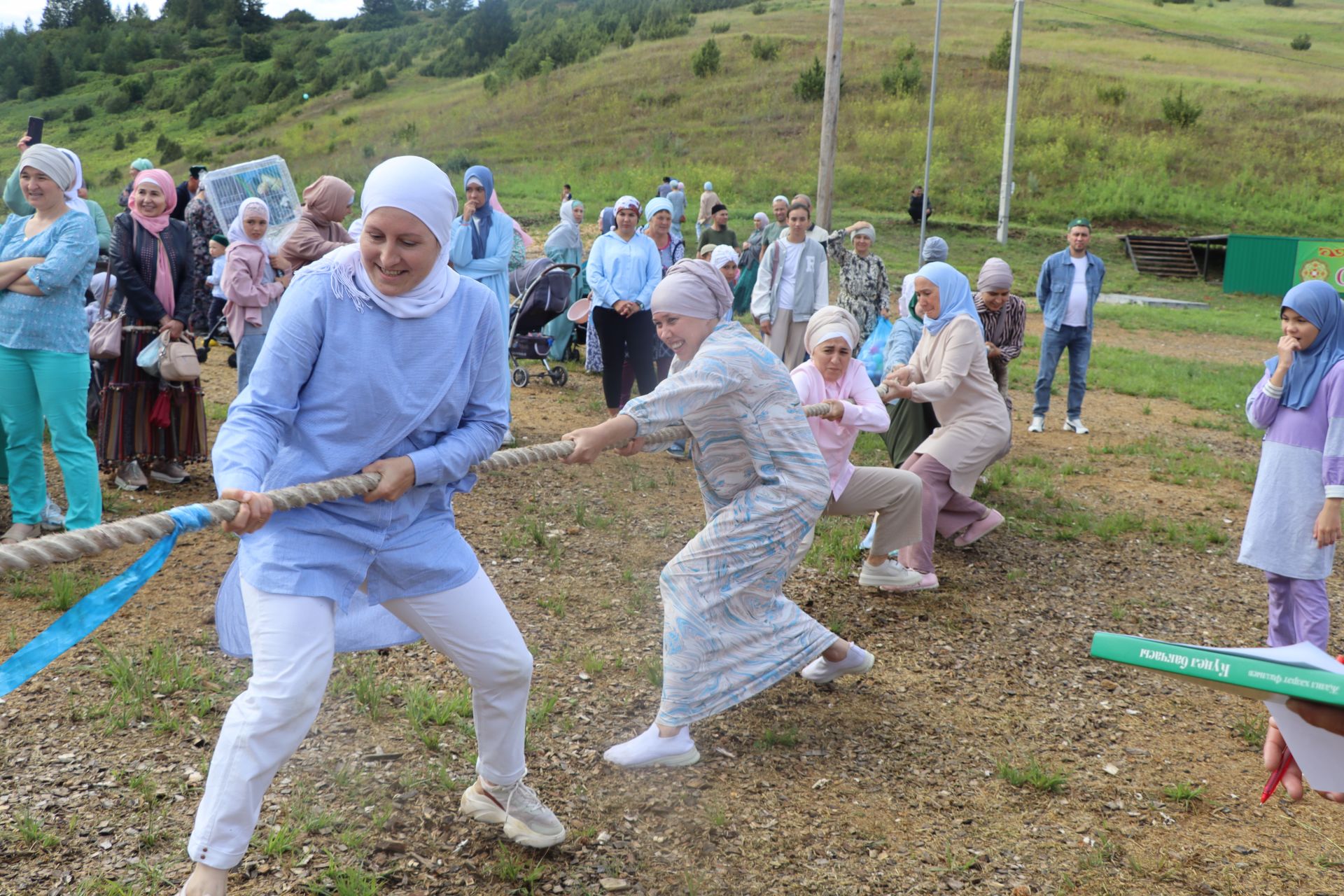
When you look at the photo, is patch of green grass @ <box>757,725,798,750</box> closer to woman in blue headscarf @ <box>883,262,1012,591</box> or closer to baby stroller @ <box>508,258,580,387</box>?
woman in blue headscarf @ <box>883,262,1012,591</box>

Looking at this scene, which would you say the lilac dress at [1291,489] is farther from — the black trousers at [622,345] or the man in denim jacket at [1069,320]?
the man in denim jacket at [1069,320]

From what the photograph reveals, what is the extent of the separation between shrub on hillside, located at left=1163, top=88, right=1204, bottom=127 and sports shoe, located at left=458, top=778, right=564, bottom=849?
5056cm

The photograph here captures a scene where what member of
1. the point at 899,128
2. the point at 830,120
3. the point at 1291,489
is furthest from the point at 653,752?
the point at 899,128

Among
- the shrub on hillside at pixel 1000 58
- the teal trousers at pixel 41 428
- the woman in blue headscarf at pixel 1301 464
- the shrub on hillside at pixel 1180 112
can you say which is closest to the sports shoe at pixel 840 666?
the woman in blue headscarf at pixel 1301 464

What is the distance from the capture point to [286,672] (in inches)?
102

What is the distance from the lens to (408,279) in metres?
2.80

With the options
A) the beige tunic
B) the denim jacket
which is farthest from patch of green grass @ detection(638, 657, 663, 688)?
the denim jacket

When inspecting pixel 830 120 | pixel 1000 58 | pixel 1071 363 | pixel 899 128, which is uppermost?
pixel 1000 58

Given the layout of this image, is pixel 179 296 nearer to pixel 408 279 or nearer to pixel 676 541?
pixel 676 541

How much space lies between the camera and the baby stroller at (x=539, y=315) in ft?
37.0

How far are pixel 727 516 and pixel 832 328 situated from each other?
5.65ft

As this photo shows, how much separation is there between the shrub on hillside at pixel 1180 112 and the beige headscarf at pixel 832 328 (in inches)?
1872

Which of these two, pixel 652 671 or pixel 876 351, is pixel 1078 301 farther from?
pixel 652 671

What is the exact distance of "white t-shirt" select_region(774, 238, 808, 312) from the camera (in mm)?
10070
